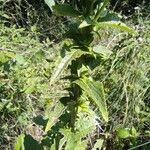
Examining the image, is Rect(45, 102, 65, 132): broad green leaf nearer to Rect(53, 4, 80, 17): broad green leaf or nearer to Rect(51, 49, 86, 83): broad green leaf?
Rect(51, 49, 86, 83): broad green leaf

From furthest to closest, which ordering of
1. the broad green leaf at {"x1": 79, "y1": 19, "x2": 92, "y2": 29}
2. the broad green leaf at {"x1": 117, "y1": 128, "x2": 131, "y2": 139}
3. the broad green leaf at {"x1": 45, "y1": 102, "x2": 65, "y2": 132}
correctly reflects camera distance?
the broad green leaf at {"x1": 117, "y1": 128, "x2": 131, "y2": 139} < the broad green leaf at {"x1": 45, "y1": 102, "x2": 65, "y2": 132} < the broad green leaf at {"x1": 79, "y1": 19, "x2": 92, "y2": 29}

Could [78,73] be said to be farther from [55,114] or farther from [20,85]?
[20,85]

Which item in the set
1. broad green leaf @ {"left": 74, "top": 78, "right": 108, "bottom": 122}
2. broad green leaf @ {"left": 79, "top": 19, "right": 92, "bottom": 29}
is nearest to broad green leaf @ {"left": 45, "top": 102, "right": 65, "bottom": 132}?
broad green leaf @ {"left": 74, "top": 78, "right": 108, "bottom": 122}

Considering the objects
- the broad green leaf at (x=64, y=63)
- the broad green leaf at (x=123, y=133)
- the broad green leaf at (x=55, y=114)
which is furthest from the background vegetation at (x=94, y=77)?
the broad green leaf at (x=64, y=63)

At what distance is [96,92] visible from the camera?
5.42ft

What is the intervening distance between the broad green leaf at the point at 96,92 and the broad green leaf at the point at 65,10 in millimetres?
267

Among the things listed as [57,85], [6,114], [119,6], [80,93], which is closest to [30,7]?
[119,6]

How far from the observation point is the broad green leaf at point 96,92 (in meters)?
1.61

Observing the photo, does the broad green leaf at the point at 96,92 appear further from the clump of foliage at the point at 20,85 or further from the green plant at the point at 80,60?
the clump of foliage at the point at 20,85

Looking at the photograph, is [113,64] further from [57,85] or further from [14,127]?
[14,127]

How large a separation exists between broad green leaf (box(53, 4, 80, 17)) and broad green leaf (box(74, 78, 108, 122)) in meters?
0.27

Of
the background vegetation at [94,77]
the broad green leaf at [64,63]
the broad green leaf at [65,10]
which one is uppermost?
the broad green leaf at [65,10]

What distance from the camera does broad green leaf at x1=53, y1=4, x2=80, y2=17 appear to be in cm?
164

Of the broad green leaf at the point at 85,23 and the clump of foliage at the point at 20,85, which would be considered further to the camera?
the clump of foliage at the point at 20,85
